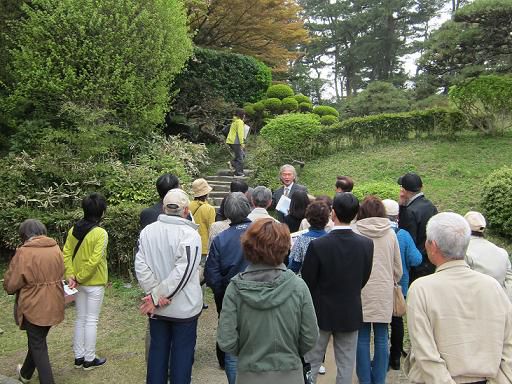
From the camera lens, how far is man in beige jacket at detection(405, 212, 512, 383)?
7.43ft

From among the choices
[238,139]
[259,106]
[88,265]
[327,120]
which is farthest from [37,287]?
[327,120]

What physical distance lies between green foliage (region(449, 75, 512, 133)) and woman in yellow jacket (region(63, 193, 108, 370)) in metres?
10.9

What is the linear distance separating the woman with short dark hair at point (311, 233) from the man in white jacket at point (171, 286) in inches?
31.4

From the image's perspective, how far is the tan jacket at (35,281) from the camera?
4.12 metres

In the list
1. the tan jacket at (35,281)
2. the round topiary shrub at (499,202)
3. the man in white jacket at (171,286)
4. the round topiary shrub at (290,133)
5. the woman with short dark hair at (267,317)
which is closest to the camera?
the woman with short dark hair at (267,317)

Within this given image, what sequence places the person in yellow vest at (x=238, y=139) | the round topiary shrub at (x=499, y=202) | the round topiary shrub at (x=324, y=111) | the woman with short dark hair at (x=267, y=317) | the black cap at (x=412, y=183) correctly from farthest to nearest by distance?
1. the round topiary shrub at (x=324, y=111)
2. the person in yellow vest at (x=238, y=139)
3. the round topiary shrub at (x=499, y=202)
4. the black cap at (x=412, y=183)
5. the woman with short dark hair at (x=267, y=317)

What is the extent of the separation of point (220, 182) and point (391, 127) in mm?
5525

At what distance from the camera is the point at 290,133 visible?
12.9m

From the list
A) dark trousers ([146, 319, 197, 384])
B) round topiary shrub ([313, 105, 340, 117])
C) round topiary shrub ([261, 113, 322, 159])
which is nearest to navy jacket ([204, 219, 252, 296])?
dark trousers ([146, 319, 197, 384])

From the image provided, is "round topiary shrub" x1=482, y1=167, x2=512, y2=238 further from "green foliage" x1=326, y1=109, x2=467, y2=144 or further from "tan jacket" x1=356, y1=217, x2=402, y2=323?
"green foliage" x1=326, y1=109, x2=467, y2=144

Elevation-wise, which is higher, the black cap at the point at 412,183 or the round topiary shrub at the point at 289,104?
the round topiary shrub at the point at 289,104

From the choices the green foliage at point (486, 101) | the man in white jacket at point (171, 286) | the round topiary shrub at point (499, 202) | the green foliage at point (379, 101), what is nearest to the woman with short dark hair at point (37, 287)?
the man in white jacket at point (171, 286)

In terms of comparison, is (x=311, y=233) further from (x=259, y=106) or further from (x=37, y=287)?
(x=259, y=106)

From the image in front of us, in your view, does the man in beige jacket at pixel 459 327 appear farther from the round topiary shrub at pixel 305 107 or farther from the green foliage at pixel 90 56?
the round topiary shrub at pixel 305 107
